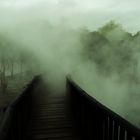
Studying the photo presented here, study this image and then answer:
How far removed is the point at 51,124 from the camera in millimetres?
7805

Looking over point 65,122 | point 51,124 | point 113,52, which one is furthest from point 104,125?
point 113,52

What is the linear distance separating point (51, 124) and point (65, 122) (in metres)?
0.37

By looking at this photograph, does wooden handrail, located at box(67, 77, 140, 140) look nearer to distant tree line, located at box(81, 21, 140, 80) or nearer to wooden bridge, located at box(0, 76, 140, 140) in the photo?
wooden bridge, located at box(0, 76, 140, 140)

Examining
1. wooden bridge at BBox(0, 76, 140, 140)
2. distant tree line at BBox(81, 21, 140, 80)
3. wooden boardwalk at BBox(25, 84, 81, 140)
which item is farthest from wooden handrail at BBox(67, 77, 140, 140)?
distant tree line at BBox(81, 21, 140, 80)

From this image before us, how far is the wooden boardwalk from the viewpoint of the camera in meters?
6.65

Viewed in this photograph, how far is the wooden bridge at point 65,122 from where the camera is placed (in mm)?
4016

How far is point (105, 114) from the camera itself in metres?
4.61

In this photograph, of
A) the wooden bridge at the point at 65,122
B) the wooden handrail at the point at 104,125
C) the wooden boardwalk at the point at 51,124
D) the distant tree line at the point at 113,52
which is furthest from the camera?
the distant tree line at the point at 113,52

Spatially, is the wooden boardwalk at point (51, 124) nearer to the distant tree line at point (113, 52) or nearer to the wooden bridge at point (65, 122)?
the wooden bridge at point (65, 122)

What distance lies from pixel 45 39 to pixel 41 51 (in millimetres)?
1079

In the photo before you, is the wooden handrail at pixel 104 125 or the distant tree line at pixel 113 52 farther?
the distant tree line at pixel 113 52

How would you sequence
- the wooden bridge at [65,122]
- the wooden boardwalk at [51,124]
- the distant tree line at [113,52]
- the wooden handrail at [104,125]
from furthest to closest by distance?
the distant tree line at [113,52] < the wooden boardwalk at [51,124] < the wooden bridge at [65,122] < the wooden handrail at [104,125]

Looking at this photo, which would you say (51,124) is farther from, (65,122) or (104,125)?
(104,125)

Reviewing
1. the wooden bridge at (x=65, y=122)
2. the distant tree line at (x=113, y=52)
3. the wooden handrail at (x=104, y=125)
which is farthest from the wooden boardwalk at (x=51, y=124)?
the distant tree line at (x=113, y=52)
